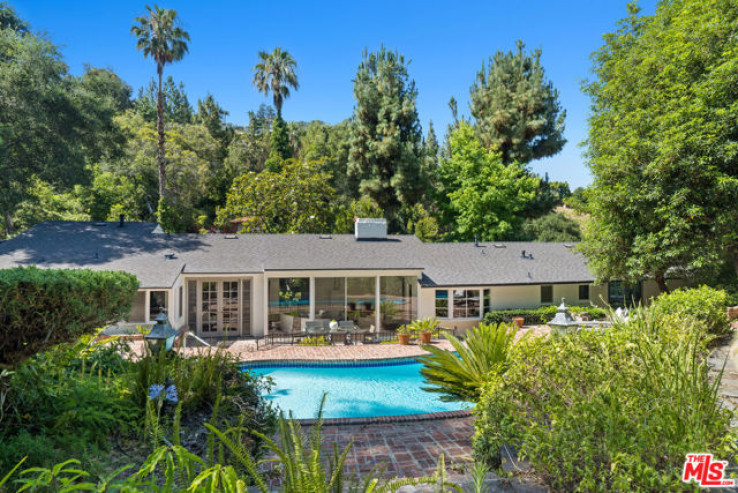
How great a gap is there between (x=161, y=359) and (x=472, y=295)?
52.6ft

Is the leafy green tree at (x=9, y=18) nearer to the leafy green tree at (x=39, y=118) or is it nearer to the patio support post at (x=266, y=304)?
the leafy green tree at (x=39, y=118)

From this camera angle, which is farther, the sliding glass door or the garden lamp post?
the sliding glass door

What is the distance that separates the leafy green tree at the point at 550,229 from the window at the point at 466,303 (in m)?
16.4

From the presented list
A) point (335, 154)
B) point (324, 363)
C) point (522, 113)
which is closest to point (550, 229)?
point (522, 113)

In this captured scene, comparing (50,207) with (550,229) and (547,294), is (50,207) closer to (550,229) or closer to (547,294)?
(547,294)

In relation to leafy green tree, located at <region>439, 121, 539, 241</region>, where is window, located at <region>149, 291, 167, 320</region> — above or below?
below

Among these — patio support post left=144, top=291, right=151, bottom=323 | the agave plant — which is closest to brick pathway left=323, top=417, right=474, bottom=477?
the agave plant

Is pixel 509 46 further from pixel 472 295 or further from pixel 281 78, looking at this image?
pixel 472 295

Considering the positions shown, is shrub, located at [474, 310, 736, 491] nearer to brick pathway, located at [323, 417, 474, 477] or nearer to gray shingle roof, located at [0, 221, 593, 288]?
brick pathway, located at [323, 417, 474, 477]

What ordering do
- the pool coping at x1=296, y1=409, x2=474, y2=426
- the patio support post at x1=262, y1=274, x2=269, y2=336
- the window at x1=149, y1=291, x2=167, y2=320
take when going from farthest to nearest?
the patio support post at x1=262, y1=274, x2=269, y2=336
the window at x1=149, y1=291, x2=167, y2=320
the pool coping at x1=296, y1=409, x2=474, y2=426

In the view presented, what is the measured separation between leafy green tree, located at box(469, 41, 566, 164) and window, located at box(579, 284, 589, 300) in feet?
49.4

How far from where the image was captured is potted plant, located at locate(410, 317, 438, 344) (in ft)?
54.8

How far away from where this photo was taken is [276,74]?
3788cm

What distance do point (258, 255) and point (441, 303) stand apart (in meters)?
8.70
